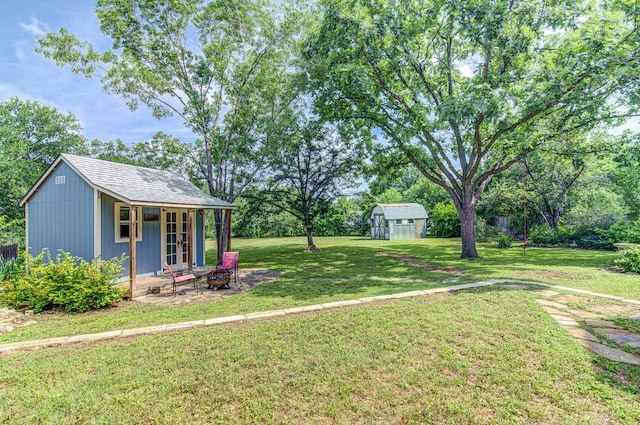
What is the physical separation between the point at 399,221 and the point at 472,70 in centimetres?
1505

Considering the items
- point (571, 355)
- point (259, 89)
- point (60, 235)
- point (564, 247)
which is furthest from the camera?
point (564, 247)

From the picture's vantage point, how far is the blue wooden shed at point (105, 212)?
7.41m

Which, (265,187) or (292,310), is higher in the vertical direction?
(265,187)

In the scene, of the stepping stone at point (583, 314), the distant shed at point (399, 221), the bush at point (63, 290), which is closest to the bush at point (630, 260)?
the stepping stone at point (583, 314)

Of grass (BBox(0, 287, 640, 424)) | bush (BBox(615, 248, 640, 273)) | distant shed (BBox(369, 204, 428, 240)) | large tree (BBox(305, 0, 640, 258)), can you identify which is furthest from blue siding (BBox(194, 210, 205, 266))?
distant shed (BBox(369, 204, 428, 240))

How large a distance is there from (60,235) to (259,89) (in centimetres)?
918

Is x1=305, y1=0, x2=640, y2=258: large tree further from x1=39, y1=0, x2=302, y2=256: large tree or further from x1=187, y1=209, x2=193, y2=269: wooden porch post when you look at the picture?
x1=187, y1=209, x2=193, y2=269: wooden porch post

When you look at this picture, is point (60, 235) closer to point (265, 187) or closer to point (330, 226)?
point (265, 187)

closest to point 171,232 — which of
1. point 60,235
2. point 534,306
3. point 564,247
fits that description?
point 60,235

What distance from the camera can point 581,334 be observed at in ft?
13.0

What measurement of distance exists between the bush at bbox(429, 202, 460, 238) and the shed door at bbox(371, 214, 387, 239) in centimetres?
513

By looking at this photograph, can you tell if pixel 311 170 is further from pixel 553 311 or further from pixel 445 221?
pixel 445 221

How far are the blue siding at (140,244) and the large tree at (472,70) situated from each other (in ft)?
25.3

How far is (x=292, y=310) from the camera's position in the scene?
5316mm
